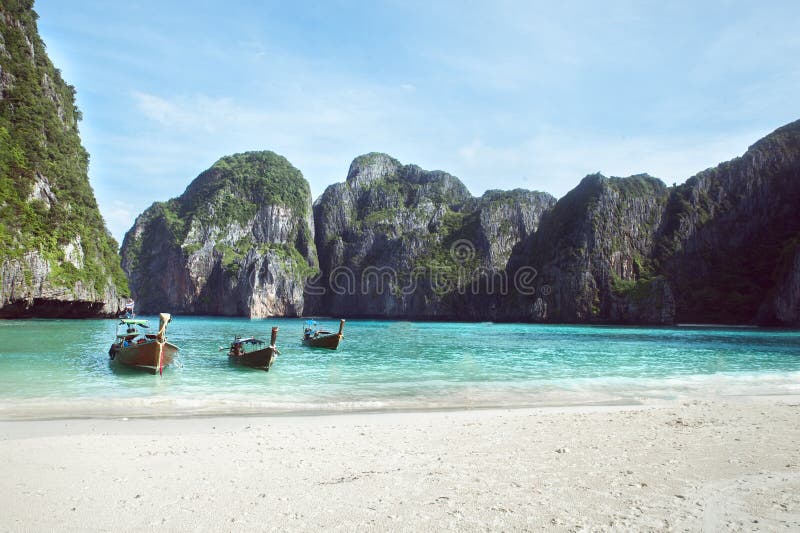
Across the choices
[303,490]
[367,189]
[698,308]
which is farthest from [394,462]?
[367,189]

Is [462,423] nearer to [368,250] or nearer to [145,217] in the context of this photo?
[368,250]

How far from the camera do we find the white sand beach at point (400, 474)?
17.7 feet

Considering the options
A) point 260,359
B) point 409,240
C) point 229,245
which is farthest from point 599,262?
point 260,359

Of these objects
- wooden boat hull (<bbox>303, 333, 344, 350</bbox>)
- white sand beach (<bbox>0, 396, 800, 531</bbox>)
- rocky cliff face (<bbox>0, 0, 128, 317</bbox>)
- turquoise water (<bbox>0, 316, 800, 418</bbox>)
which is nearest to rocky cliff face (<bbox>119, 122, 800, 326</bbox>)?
rocky cliff face (<bbox>0, 0, 128, 317</bbox>)

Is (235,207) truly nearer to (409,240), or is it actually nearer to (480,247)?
(409,240)

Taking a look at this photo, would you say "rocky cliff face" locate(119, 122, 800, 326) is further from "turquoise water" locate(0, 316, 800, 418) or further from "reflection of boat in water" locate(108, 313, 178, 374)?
"reflection of boat in water" locate(108, 313, 178, 374)

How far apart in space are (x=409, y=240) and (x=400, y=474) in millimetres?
156426

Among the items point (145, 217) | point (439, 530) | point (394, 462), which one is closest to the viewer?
point (439, 530)

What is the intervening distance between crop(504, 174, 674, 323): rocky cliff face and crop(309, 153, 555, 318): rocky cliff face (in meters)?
21.1

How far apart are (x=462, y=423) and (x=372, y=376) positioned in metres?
9.66

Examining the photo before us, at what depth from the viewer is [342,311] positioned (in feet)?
518

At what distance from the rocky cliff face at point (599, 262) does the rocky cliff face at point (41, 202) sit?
9383 cm

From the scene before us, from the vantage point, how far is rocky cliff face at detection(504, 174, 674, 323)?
11112 cm

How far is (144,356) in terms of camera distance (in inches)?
798
